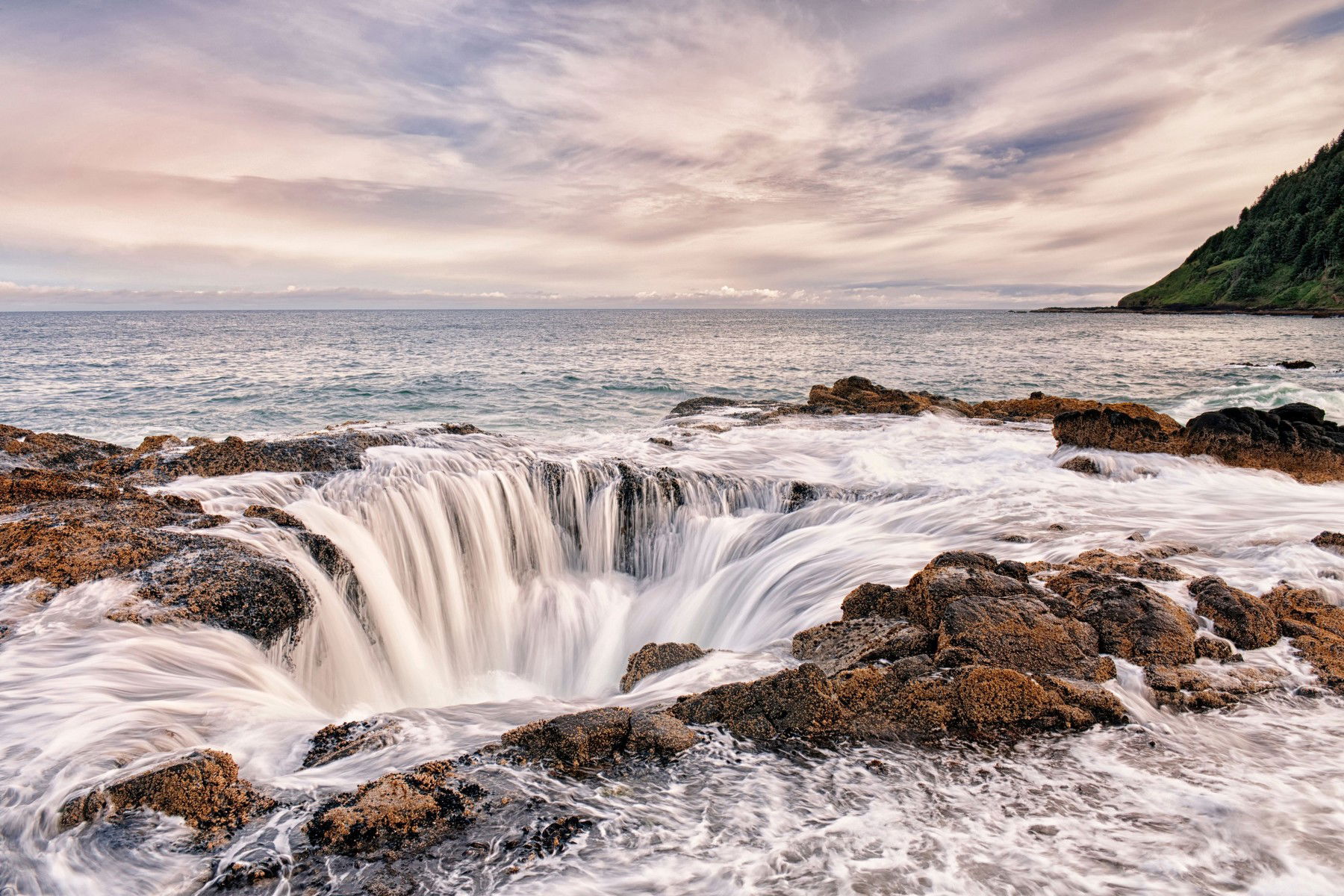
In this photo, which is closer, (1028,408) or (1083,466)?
(1083,466)

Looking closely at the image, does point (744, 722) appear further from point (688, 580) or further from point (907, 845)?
point (688, 580)

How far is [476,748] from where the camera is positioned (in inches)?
148

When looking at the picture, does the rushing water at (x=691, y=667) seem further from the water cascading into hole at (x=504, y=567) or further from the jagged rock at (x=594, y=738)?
the jagged rock at (x=594, y=738)

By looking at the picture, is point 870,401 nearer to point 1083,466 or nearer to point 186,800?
point 1083,466

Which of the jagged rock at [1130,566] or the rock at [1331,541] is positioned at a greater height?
the rock at [1331,541]

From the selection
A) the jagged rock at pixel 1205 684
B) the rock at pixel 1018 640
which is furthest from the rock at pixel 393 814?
the jagged rock at pixel 1205 684

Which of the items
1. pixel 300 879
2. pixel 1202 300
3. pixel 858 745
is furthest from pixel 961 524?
pixel 1202 300

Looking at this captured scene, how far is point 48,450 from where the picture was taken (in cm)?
848

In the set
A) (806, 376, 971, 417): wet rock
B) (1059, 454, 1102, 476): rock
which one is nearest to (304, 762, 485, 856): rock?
(1059, 454, 1102, 476): rock

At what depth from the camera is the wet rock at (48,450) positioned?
8141mm

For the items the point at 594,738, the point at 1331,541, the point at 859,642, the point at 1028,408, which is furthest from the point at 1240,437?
the point at 594,738

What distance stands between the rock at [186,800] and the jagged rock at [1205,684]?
502 cm

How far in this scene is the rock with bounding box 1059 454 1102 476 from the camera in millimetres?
10477

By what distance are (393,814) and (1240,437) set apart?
513 inches
